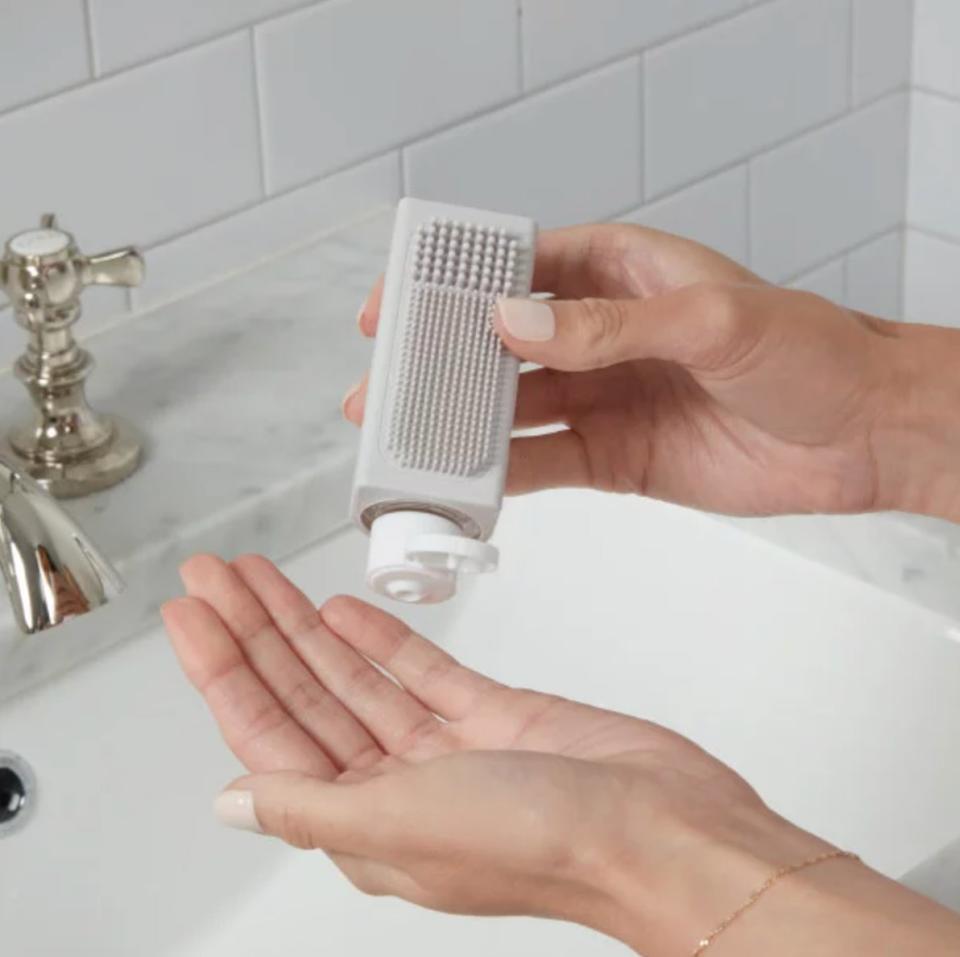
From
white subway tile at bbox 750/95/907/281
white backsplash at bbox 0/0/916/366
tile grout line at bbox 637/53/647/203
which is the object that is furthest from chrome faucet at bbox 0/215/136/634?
white subway tile at bbox 750/95/907/281

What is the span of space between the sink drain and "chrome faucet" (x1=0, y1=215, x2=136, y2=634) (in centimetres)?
12

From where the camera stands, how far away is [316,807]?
60 cm

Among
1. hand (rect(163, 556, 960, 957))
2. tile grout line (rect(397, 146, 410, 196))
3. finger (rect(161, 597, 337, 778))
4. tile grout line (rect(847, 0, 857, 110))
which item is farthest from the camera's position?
tile grout line (rect(847, 0, 857, 110))

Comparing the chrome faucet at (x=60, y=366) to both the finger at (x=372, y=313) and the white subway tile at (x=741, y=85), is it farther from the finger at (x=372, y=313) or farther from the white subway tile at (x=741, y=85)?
the white subway tile at (x=741, y=85)

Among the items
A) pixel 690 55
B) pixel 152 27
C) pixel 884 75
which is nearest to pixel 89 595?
pixel 152 27

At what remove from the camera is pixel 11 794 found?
788 millimetres

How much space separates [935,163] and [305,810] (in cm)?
93

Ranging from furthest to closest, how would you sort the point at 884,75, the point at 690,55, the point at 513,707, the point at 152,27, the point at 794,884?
the point at 884,75 → the point at 690,55 → the point at 152,27 → the point at 513,707 → the point at 794,884

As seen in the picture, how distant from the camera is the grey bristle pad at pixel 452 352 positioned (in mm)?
655

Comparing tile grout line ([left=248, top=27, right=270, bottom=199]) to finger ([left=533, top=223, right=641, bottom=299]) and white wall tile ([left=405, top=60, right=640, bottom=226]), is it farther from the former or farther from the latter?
finger ([left=533, top=223, right=641, bottom=299])

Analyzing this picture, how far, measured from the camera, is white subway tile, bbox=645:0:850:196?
3.91ft

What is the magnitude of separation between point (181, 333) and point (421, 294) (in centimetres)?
34

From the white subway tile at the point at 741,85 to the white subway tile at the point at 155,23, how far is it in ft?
1.04

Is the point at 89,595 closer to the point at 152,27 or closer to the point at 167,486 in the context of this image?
the point at 167,486
